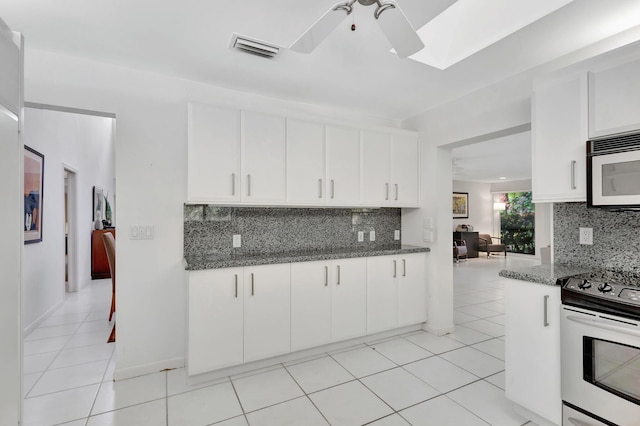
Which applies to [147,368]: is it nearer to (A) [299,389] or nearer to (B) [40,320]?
(A) [299,389]

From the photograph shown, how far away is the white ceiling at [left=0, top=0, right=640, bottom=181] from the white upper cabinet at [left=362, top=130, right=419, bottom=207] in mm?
472

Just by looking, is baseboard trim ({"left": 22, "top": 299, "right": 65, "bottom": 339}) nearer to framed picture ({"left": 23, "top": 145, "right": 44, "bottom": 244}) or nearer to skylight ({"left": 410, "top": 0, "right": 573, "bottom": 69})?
framed picture ({"left": 23, "top": 145, "right": 44, "bottom": 244})

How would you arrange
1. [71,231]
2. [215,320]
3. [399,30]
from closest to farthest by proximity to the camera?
[399,30] < [215,320] < [71,231]

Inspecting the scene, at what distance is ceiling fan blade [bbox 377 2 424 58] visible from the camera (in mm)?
1497

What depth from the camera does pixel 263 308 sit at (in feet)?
8.53

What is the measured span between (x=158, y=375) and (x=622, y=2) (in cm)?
402

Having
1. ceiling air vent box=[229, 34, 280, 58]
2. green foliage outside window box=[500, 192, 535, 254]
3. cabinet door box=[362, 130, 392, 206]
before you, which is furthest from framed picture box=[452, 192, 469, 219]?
ceiling air vent box=[229, 34, 280, 58]

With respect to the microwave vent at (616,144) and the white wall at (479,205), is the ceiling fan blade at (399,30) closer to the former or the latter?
the microwave vent at (616,144)

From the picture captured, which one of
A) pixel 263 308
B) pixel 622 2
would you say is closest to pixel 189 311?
pixel 263 308

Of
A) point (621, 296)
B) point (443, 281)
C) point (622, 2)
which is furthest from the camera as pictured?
point (443, 281)

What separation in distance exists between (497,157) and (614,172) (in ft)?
16.2

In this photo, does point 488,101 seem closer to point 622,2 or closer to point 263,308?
point 622,2

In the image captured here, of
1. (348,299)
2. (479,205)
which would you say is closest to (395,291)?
(348,299)

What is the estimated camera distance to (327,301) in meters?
2.90
